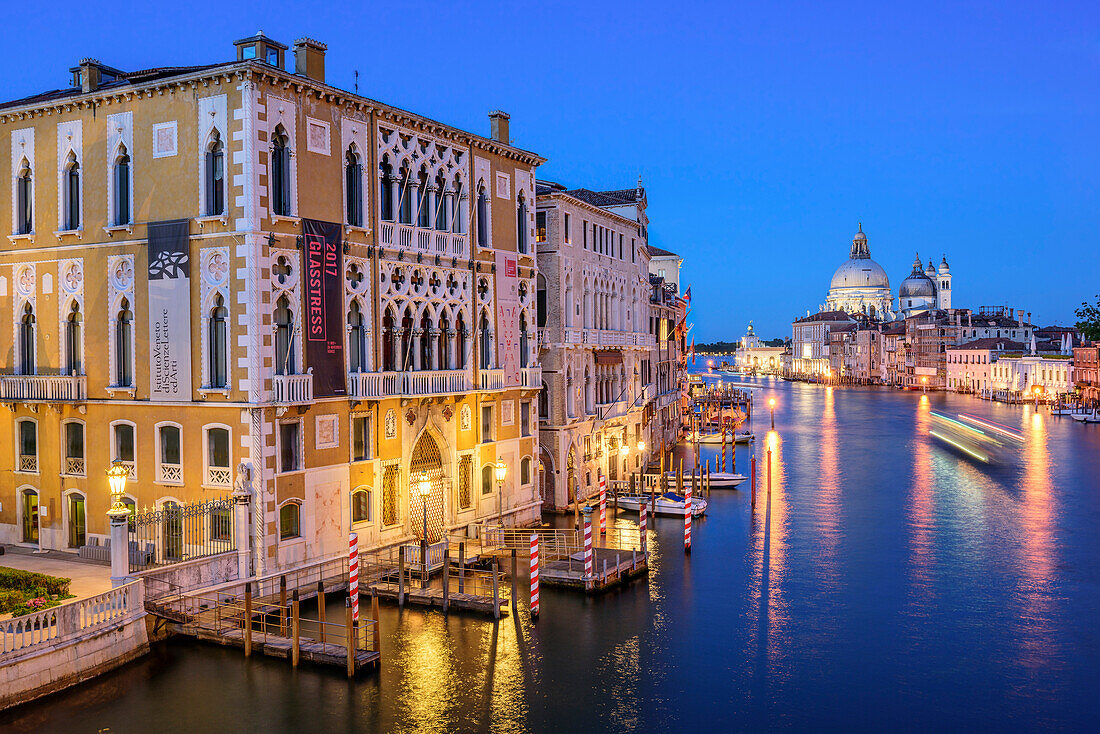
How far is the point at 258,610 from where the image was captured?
20.3 metres

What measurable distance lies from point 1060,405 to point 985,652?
92.2 meters

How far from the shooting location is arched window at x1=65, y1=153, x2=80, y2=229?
23.6 metres

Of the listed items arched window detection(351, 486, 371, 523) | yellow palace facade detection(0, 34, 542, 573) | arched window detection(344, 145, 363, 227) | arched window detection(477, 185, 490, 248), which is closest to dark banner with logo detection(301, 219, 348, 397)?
yellow palace facade detection(0, 34, 542, 573)

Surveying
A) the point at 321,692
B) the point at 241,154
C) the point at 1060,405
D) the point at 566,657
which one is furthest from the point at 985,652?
the point at 1060,405

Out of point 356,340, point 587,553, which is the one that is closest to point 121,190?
point 356,340

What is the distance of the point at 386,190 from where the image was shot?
24.9 metres

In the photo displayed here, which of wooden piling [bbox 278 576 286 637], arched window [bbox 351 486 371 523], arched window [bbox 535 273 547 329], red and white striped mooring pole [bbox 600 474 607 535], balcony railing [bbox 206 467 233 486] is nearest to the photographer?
wooden piling [bbox 278 576 286 637]

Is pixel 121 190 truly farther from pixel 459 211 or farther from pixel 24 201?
pixel 459 211

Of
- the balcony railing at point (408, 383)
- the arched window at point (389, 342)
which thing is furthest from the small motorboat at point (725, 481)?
the arched window at point (389, 342)

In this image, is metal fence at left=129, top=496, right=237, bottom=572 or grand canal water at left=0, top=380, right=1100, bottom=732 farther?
metal fence at left=129, top=496, right=237, bottom=572

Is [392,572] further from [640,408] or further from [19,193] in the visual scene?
[640,408]

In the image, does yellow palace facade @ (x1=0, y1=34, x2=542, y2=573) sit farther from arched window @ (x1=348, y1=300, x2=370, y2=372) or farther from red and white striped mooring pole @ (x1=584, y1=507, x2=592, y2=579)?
red and white striped mooring pole @ (x1=584, y1=507, x2=592, y2=579)

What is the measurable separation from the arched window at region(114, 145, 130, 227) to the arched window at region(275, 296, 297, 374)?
14.9ft

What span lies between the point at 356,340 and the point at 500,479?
736 cm
